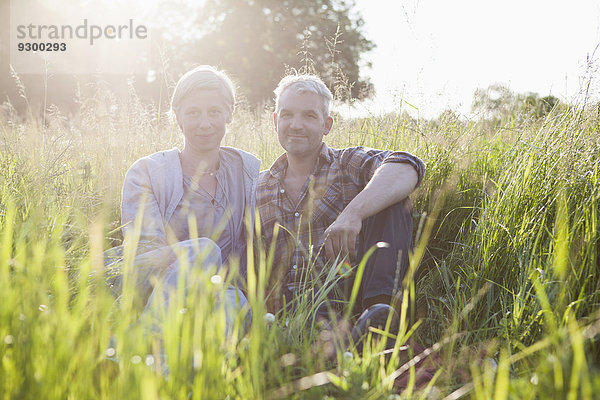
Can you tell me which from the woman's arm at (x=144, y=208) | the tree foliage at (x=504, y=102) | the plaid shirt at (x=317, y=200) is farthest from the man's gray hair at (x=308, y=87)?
the tree foliage at (x=504, y=102)

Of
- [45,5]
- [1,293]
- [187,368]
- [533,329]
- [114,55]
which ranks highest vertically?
[45,5]

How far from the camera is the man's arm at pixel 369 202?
217cm

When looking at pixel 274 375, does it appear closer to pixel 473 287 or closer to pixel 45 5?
A: pixel 473 287

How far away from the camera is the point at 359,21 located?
70.5ft

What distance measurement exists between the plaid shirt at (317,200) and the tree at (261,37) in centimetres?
1747

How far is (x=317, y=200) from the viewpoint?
2822 millimetres

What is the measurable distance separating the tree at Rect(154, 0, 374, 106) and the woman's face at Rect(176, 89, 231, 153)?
57.0 ft

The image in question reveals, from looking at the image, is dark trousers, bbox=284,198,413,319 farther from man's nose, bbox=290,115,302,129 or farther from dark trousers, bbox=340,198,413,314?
man's nose, bbox=290,115,302,129

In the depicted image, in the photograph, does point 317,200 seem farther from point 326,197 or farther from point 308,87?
point 308,87

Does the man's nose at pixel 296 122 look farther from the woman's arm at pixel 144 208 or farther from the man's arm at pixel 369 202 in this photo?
the woman's arm at pixel 144 208

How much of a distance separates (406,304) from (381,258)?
3.04ft

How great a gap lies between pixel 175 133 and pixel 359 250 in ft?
8.40

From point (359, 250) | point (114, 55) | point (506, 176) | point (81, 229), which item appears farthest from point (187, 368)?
point (114, 55)

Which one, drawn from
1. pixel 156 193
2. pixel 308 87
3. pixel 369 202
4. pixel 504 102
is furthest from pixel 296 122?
pixel 504 102
